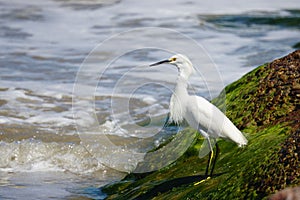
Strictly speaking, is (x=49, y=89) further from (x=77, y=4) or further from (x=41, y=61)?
(x=77, y=4)

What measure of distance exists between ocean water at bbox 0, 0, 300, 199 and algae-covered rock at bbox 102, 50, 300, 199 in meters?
0.45

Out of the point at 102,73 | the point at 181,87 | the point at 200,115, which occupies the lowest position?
the point at 102,73

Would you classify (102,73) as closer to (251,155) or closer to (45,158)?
(45,158)

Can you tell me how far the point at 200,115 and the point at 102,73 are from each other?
6793 mm

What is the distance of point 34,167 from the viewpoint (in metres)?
7.57

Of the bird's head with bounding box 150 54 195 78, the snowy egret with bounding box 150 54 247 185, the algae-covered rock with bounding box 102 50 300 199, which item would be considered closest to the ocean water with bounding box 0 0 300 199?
the algae-covered rock with bounding box 102 50 300 199

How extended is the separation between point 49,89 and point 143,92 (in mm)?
1484

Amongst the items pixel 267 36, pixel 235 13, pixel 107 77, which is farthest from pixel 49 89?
pixel 235 13

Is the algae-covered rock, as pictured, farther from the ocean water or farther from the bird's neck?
the bird's neck

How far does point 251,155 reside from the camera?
4.93m

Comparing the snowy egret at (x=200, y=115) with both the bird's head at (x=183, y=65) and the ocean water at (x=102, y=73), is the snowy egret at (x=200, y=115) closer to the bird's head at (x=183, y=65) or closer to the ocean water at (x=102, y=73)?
the bird's head at (x=183, y=65)

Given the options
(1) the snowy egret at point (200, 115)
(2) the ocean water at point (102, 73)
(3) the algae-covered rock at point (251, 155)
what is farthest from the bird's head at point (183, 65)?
(2) the ocean water at point (102, 73)

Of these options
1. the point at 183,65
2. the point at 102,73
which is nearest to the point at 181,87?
the point at 183,65

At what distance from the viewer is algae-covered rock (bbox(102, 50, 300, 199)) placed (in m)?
3.99
